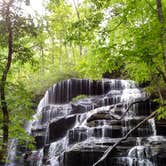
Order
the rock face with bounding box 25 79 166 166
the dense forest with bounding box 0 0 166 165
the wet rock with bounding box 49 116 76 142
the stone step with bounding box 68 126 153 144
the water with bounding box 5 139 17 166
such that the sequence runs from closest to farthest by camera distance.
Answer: the dense forest with bounding box 0 0 166 165
the rock face with bounding box 25 79 166 166
the stone step with bounding box 68 126 153 144
the wet rock with bounding box 49 116 76 142
the water with bounding box 5 139 17 166

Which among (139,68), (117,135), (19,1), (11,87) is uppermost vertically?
(19,1)

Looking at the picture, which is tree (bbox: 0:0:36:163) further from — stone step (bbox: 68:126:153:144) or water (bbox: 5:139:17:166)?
water (bbox: 5:139:17:166)

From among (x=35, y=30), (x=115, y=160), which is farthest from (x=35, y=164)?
(x=35, y=30)

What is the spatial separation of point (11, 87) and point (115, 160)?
4.80 m

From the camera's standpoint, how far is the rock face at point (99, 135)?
1091 centimetres

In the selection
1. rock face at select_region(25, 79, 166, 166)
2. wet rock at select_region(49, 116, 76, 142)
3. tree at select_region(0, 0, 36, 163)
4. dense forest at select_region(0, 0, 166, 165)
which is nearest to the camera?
tree at select_region(0, 0, 36, 163)

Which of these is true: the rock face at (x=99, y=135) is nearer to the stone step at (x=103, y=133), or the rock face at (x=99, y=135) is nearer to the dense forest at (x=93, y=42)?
the stone step at (x=103, y=133)

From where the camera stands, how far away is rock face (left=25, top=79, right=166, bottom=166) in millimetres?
10906

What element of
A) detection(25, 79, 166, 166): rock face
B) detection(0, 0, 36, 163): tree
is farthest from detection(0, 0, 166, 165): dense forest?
detection(25, 79, 166, 166): rock face

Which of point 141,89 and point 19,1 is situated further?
point 141,89

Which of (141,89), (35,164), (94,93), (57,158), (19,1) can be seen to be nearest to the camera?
(19,1)

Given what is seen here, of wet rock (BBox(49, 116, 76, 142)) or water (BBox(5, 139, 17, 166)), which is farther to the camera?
water (BBox(5, 139, 17, 166))

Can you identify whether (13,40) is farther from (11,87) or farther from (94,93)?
(94,93)

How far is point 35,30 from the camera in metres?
8.36
